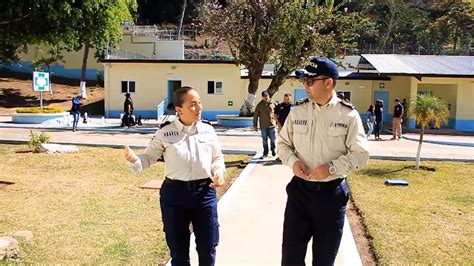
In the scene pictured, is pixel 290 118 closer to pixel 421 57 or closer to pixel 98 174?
pixel 98 174

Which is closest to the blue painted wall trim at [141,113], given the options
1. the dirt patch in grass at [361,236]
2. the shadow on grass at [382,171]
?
the shadow on grass at [382,171]

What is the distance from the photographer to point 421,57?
103ft

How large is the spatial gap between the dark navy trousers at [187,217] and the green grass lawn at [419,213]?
2108 mm

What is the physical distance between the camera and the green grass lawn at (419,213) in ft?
19.4

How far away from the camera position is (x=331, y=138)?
12.2 ft

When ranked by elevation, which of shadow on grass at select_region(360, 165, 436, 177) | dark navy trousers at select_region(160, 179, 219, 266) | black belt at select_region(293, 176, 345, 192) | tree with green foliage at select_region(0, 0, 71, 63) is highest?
tree with green foliage at select_region(0, 0, 71, 63)

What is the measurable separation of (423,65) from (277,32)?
8.87 meters

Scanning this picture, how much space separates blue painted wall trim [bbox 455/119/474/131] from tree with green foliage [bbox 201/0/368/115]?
7415 millimetres

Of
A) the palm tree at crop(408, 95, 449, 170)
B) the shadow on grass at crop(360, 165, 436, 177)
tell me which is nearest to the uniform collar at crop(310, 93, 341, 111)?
the shadow on grass at crop(360, 165, 436, 177)

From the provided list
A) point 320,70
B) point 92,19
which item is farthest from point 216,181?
point 92,19

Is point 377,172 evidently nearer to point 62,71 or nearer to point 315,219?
point 315,219

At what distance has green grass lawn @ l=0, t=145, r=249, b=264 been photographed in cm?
568

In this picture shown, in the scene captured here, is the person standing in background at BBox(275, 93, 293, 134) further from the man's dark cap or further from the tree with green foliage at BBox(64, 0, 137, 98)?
the man's dark cap

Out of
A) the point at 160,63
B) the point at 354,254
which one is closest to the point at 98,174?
the point at 354,254
